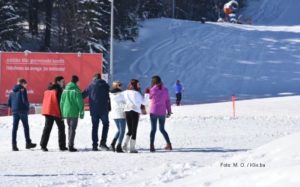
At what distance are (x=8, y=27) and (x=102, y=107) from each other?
1138 inches

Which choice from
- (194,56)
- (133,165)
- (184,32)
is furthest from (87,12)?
(133,165)

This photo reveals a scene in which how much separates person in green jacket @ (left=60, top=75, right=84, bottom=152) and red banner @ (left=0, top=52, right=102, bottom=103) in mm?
16238

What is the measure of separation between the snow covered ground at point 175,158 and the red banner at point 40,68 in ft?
26.0

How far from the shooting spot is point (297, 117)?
24797mm

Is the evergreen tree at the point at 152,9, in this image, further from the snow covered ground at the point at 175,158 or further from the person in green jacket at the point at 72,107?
the person in green jacket at the point at 72,107

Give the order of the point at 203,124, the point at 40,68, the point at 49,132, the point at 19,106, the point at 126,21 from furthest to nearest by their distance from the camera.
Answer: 1. the point at 126,21
2. the point at 40,68
3. the point at 203,124
4. the point at 19,106
5. the point at 49,132

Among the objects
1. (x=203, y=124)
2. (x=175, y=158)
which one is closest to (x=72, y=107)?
(x=175, y=158)

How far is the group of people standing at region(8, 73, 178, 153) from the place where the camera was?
14555 mm

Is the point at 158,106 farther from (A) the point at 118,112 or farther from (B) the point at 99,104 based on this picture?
(B) the point at 99,104

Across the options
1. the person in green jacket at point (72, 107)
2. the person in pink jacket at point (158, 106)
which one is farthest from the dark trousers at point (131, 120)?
the person in green jacket at point (72, 107)

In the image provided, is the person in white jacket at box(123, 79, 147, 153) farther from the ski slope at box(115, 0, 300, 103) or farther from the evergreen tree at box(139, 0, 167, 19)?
the evergreen tree at box(139, 0, 167, 19)

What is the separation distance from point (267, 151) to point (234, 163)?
1.90ft

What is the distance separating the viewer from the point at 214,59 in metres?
52.4

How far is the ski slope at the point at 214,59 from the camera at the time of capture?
46812mm
